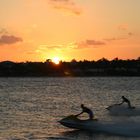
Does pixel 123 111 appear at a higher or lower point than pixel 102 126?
higher

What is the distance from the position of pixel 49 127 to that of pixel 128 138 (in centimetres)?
639

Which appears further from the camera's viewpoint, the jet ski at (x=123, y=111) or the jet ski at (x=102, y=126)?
the jet ski at (x=123, y=111)

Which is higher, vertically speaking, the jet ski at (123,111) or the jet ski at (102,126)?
the jet ski at (123,111)

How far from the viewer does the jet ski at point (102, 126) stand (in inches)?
1409

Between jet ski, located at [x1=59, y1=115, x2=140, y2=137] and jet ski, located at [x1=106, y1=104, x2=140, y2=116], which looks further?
jet ski, located at [x1=106, y1=104, x2=140, y2=116]

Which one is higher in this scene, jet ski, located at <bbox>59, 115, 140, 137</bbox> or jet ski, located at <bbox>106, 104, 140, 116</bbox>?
jet ski, located at <bbox>106, 104, 140, 116</bbox>

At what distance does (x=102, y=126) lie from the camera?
121 feet

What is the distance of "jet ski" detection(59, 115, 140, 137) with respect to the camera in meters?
35.8

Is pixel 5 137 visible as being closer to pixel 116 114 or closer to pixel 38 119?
pixel 38 119

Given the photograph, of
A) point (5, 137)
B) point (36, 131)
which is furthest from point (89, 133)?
point (5, 137)

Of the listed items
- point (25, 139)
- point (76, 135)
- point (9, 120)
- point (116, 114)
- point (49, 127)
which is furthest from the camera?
point (116, 114)

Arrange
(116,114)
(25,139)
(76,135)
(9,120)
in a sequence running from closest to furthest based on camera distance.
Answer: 1. (25,139)
2. (76,135)
3. (9,120)
4. (116,114)

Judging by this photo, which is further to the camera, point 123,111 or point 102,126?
point 123,111

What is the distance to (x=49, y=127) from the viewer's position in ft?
124
